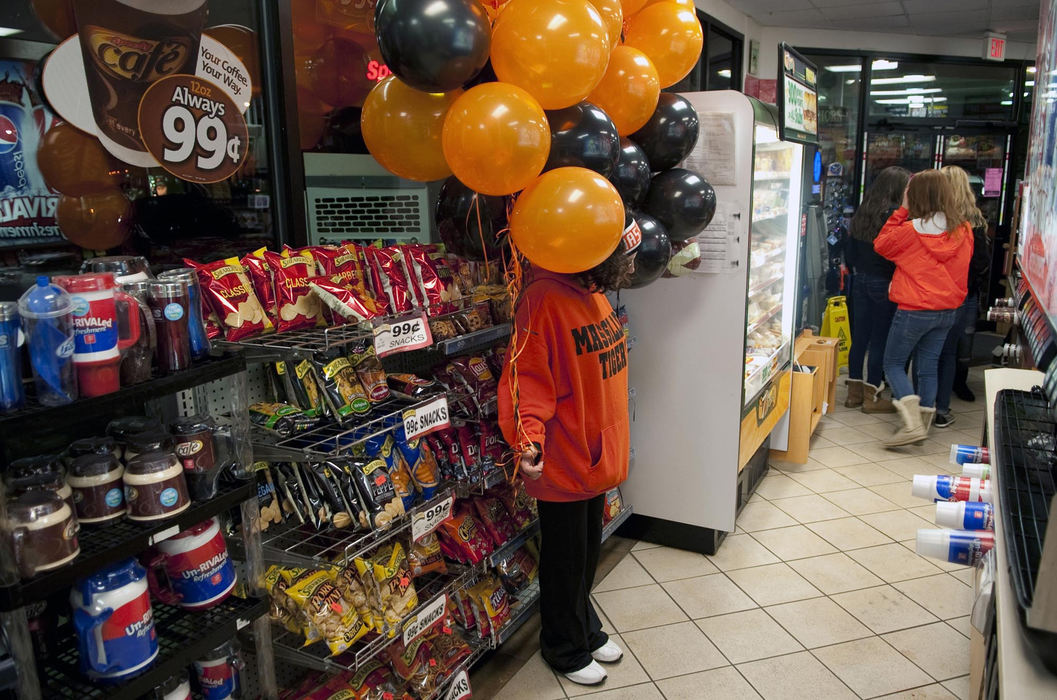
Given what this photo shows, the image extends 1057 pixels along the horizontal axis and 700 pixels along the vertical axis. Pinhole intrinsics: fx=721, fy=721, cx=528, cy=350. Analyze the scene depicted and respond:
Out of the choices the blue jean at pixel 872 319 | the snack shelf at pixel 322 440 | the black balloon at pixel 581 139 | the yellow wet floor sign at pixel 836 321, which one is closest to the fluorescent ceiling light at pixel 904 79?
the yellow wet floor sign at pixel 836 321

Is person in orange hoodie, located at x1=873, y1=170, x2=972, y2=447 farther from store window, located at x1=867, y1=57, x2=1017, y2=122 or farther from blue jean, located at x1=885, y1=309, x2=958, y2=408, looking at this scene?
store window, located at x1=867, y1=57, x2=1017, y2=122

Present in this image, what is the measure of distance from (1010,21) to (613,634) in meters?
7.74

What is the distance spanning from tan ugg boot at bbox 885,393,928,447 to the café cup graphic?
15.7ft

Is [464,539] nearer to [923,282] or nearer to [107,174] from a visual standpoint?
[107,174]

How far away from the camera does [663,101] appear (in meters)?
2.72

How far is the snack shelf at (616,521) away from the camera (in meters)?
3.40

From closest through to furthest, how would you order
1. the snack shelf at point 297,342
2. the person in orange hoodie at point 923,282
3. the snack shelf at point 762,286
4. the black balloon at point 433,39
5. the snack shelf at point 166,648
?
the snack shelf at point 166,648, the black balloon at point 433,39, the snack shelf at point 297,342, the snack shelf at point 762,286, the person in orange hoodie at point 923,282

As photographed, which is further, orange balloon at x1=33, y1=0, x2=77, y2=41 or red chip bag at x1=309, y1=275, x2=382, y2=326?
red chip bag at x1=309, y1=275, x2=382, y2=326

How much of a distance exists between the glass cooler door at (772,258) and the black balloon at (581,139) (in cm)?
192

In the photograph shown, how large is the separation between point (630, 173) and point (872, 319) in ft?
14.1

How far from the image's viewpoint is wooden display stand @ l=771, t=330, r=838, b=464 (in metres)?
4.73

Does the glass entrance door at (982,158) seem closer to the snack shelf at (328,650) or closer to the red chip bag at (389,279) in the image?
the red chip bag at (389,279)

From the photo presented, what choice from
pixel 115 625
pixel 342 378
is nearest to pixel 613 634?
pixel 342 378

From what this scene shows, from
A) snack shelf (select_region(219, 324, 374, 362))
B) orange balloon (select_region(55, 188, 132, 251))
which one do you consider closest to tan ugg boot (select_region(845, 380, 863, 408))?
snack shelf (select_region(219, 324, 374, 362))
